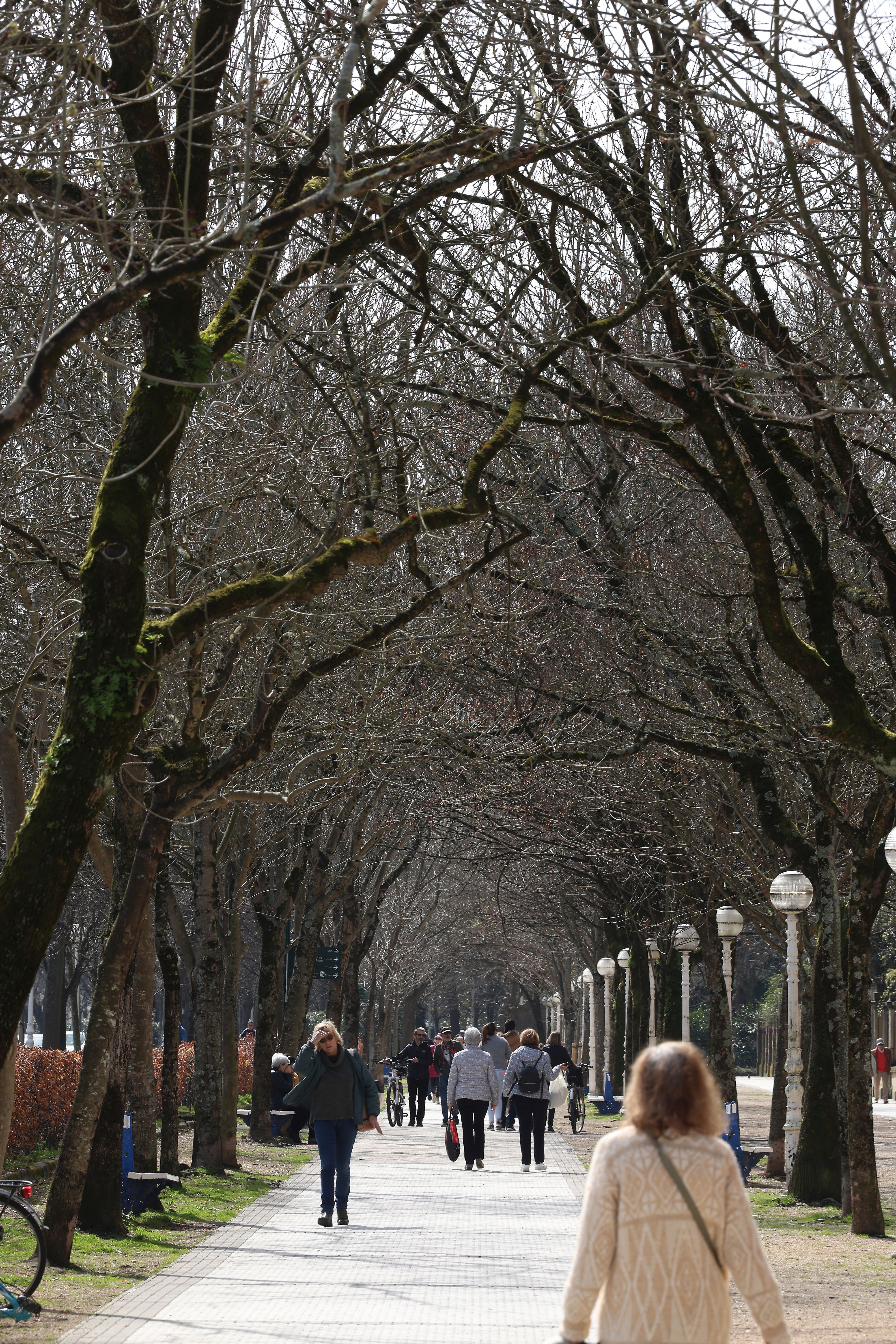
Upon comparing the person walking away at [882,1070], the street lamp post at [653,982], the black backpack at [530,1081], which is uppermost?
the street lamp post at [653,982]

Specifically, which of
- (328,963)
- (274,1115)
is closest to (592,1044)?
(328,963)

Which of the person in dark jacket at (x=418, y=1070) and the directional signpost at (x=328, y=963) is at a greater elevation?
the directional signpost at (x=328, y=963)

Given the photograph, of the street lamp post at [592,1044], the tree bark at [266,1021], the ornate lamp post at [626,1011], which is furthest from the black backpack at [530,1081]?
the street lamp post at [592,1044]

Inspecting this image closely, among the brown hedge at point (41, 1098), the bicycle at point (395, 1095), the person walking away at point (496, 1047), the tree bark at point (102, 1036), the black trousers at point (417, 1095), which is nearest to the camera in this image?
the tree bark at point (102, 1036)

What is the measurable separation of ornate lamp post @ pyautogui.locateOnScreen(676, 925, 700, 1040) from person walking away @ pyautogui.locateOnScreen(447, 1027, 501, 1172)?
4.04 meters

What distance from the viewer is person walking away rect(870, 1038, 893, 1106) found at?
46500mm

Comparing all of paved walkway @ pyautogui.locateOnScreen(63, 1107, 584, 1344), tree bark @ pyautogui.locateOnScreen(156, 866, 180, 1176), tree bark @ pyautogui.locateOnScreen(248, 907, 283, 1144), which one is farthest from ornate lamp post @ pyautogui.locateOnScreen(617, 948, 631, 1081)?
tree bark @ pyautogui.locateOnScreen(156, 866, 180, 1176)

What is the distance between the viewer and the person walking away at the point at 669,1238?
435cm

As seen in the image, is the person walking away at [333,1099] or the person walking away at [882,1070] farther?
the person walking away at [882,1070]

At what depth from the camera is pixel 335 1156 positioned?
13.6 meters

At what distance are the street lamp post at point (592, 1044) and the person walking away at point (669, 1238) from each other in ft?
118

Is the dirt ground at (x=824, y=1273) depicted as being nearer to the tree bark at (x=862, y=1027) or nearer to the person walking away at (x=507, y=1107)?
the tree bark at (x=862, y=1027)

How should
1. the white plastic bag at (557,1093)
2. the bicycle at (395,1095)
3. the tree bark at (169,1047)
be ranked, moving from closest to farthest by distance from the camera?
the tree bark at (169,1047), the white plastic bag at (557,1093), the bicycle at (395,1095)

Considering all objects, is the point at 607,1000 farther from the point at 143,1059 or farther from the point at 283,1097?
the point at 143,1059
